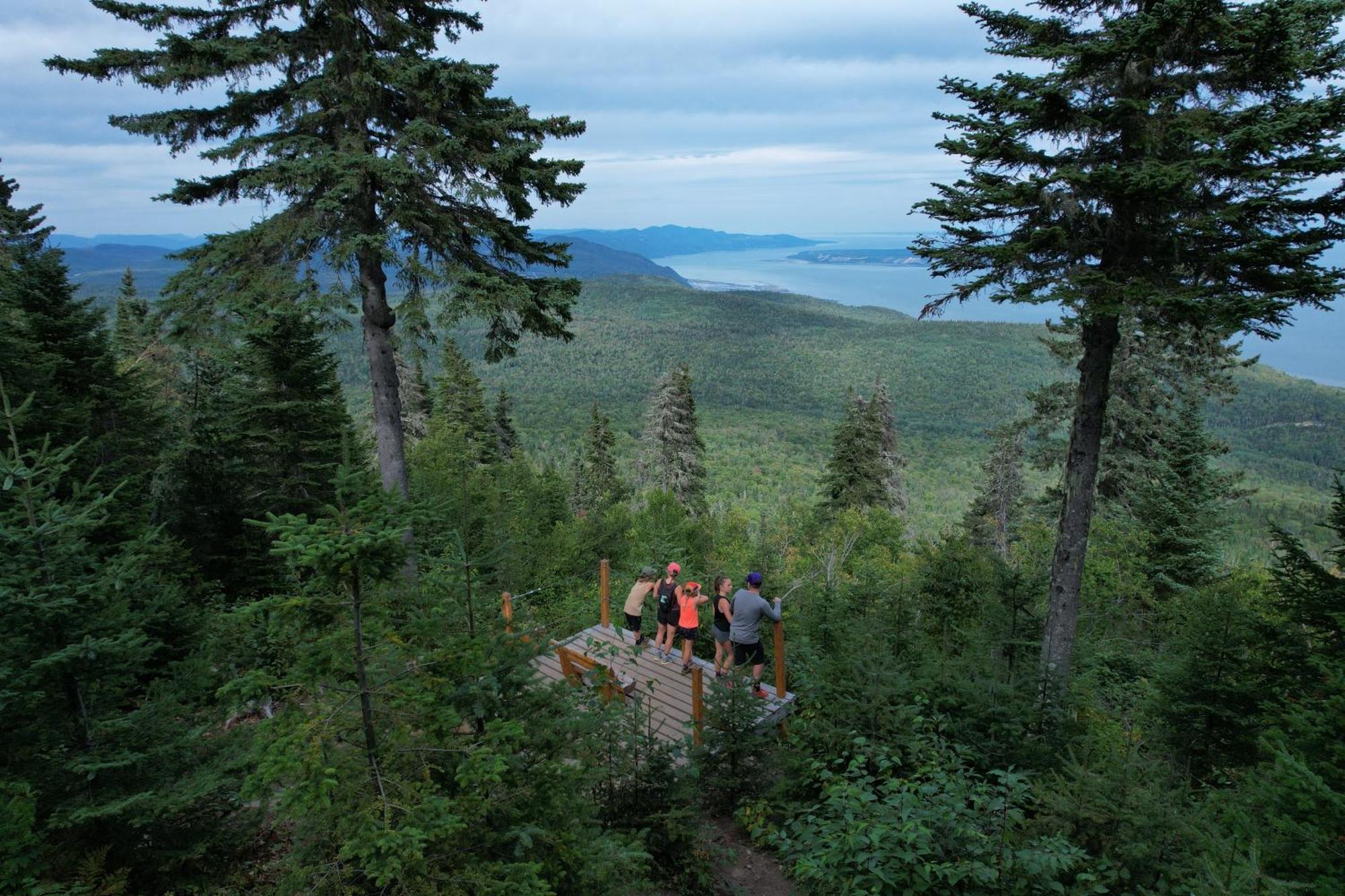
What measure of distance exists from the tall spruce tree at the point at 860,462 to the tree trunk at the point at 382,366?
Result: 19754mm

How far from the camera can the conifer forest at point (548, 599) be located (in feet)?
11.0

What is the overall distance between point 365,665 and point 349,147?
712 centimetres

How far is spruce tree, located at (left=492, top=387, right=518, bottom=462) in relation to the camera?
3155cm

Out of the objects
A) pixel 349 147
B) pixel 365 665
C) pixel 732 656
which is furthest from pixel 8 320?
pixel 732 656

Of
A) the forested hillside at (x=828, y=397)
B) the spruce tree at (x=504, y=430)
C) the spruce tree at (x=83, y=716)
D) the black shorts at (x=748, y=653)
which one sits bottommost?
the forested hillside at (x=828, y=397)

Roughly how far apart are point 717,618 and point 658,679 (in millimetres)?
1124

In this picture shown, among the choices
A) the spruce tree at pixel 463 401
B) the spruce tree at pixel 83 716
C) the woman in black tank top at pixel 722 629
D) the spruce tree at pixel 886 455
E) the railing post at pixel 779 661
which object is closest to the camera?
the spruce tree at pixel 83 716

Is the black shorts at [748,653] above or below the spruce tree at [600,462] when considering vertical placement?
above

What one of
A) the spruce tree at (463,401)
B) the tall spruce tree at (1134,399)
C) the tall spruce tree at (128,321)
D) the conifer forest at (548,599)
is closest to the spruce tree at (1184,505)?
the tall spruce tree at (1134,399)

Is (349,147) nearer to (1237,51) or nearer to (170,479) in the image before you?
(170,479)

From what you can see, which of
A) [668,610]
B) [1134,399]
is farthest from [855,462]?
[668,610]

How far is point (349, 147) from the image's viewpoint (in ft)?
25.6

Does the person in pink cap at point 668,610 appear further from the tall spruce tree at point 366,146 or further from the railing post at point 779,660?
the tall spruce tree at point 366,146

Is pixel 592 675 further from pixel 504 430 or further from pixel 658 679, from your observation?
pixel 504 430
